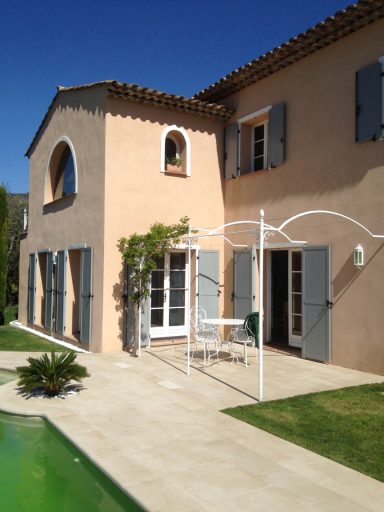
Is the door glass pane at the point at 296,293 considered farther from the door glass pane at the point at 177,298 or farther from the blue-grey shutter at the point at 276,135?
the door glass pane at the point at 177,298

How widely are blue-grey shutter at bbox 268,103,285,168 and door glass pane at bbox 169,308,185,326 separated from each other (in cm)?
462

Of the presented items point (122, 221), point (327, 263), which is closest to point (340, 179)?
point (327, 263)

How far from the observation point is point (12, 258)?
79.9 feet

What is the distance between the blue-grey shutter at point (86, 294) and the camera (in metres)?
12.2

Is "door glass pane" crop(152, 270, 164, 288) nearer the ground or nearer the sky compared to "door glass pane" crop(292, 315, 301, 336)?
nearer the sky

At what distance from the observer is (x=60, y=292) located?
14.2 m

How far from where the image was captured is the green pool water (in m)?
4.53

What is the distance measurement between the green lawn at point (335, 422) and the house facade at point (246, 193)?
2.11 meters

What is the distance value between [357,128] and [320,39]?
2345 mm

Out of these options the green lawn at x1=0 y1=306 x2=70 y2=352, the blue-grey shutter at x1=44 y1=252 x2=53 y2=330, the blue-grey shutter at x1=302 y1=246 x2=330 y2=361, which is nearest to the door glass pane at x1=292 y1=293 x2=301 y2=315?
the blue-grey shutter at x1=302 y1=246 x2=330 y2=361

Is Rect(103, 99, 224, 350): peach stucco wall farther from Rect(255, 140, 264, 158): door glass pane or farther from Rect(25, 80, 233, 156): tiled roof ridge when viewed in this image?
Rect(255, 140, 264, 158): door glass pane

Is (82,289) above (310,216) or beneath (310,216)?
beneath

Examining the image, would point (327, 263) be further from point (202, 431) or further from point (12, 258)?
point (12, 258)

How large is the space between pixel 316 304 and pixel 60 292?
774cm
